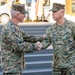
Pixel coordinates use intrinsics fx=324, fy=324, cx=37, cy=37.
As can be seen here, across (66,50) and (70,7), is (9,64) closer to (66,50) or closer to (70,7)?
(66,50)

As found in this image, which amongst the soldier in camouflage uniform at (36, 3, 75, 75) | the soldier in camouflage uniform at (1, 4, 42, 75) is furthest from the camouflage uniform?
the soldier in camouflage uniform at (1, 4, 42, 75)

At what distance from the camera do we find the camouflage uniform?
410 cm

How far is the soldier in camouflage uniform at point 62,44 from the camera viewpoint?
4105 millimetres

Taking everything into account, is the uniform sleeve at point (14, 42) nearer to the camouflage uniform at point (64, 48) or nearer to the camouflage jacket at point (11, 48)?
the camouflage jacket at point (11, 48)

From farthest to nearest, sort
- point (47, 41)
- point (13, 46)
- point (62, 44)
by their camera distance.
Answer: point (47, 41) < point (62, 44) < point (13, 46)

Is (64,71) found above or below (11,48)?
below

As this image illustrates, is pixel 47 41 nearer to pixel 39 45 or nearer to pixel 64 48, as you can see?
pixel 39 45

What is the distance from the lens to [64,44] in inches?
162

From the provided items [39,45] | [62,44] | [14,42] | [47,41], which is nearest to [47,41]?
[47,41]

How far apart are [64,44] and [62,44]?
0.03 meters

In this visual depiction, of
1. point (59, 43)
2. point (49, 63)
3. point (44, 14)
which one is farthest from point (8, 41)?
point (44, 14)

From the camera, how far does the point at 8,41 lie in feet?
12.9

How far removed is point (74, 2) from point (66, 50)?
1078 centimetres

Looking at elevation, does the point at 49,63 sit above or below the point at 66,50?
below
